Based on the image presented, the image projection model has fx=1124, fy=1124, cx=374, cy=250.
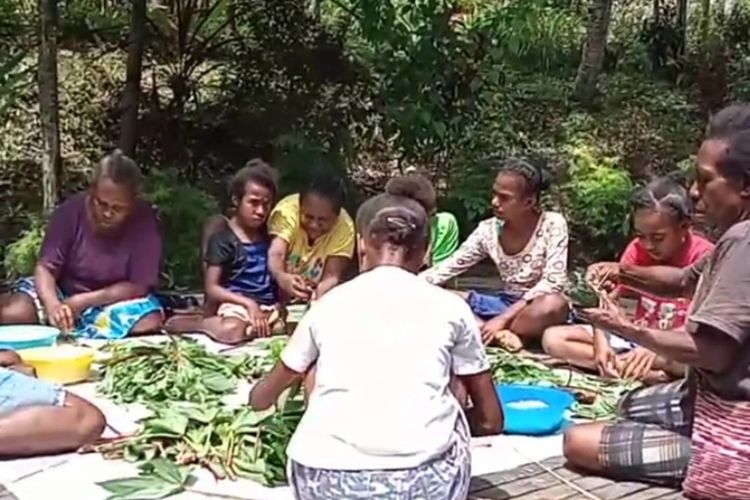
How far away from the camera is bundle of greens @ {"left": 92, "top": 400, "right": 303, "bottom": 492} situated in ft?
10.1

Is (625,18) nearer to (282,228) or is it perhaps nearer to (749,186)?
(282,228)

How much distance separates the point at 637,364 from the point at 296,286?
4.66 feet

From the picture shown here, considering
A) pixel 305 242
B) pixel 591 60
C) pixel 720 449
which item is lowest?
pixel 720 449

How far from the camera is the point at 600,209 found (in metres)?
8.05

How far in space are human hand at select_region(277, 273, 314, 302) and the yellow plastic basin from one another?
102 centimetres

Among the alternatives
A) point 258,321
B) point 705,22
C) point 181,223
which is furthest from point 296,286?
point 705,22

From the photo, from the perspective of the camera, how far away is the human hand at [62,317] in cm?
442

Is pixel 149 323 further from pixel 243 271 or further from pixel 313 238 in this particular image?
pixel 313 238

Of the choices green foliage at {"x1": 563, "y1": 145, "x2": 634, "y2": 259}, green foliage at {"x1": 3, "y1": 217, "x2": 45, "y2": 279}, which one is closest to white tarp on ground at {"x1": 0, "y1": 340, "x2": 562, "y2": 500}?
green foliage at {"x1": 3, "y1": 217, "x2": 45, "y2": 279}

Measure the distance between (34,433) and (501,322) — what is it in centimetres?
212

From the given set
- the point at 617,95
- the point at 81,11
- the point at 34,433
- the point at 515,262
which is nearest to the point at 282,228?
the point at 515,262

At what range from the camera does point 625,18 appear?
461 inches

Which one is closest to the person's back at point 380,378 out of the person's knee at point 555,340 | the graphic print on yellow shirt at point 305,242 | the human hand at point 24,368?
the human hand at point 24,368

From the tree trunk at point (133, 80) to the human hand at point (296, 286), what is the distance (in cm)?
319
